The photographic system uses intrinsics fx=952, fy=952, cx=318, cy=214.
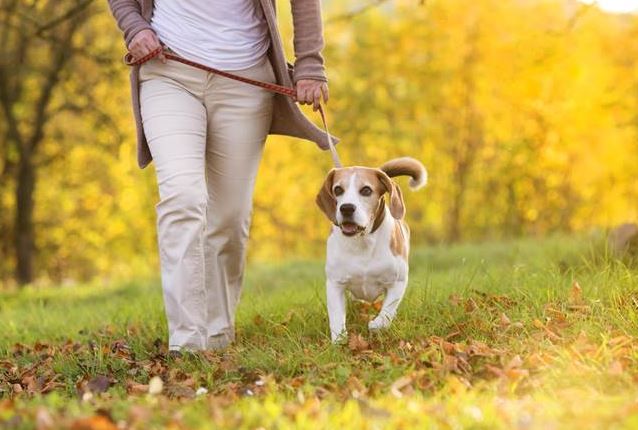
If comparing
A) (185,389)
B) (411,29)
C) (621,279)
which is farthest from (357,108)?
(185,389)

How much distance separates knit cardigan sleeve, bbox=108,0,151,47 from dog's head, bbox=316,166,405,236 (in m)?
1.19

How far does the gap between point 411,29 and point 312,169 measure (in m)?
6.30

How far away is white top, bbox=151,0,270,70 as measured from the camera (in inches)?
185

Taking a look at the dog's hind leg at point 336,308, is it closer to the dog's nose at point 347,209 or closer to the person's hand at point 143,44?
the dog's nose at point 347,209

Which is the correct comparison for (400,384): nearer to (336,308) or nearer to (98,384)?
(336,308)

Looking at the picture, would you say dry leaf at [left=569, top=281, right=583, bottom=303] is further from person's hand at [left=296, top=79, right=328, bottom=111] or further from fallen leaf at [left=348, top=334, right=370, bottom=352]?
person's hand at [left=296, top=79, right=328, bottom=111]

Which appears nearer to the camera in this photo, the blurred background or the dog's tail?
the dog's tail

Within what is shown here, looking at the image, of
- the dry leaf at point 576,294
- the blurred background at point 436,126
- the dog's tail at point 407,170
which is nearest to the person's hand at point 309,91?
the dog's tail at point 407,170

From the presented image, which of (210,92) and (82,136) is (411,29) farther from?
(210,92)

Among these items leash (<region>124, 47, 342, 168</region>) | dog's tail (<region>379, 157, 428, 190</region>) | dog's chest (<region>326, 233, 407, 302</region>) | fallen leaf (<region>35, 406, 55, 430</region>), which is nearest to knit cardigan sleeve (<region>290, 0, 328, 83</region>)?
leash (<region>124, 47, 342, 168</region>)

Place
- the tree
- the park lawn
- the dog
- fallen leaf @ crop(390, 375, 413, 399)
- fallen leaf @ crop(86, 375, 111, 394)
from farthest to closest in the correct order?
the tree → the dog → fallen leaf @ crop(86, 375, 111, 394) → fallen leaf @ crop(390, 375, 413, 399) → the park lawn

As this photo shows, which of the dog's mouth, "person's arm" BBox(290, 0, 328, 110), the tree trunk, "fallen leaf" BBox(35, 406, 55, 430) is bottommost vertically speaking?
the tree trunk

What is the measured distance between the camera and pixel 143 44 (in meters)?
4.57

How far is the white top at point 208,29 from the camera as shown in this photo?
469 cm
